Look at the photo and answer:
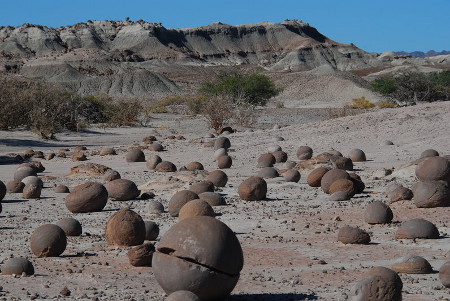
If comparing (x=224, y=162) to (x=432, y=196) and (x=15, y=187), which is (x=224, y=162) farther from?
(x=432, y=196)

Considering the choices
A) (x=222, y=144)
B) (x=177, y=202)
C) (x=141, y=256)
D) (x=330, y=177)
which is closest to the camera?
(x=141, y=256)

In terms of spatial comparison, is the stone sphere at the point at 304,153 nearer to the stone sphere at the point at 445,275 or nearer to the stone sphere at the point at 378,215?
the stone sphere at the point at 378,215

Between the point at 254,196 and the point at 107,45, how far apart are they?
106275mm

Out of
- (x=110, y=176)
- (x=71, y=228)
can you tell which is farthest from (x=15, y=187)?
(x=71, y=228)

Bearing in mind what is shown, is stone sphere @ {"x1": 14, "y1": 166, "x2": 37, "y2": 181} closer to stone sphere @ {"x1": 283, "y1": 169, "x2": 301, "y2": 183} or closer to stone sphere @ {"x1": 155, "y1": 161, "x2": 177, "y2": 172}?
stone sphere @ {"x1": 155, "y1": 161, "x2": 177, "y2": 172}

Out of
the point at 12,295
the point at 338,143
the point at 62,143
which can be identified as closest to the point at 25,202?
the point at 12,295

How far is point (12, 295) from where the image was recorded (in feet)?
22.1

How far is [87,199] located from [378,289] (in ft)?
22.6

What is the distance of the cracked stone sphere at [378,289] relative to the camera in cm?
604

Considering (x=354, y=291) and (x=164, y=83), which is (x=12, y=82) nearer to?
(x=354, y=291)

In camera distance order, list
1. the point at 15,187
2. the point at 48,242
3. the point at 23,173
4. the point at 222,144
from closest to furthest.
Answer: the point at 48,242 → the point at 15,187 → the point at 23,173 → the point at 222,144

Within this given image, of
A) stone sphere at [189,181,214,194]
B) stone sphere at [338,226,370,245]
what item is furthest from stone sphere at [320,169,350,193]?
stone sphere at [338,226,370,245]

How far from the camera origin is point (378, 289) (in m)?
6.05

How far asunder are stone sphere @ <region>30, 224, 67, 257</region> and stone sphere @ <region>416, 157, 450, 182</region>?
645 cm
